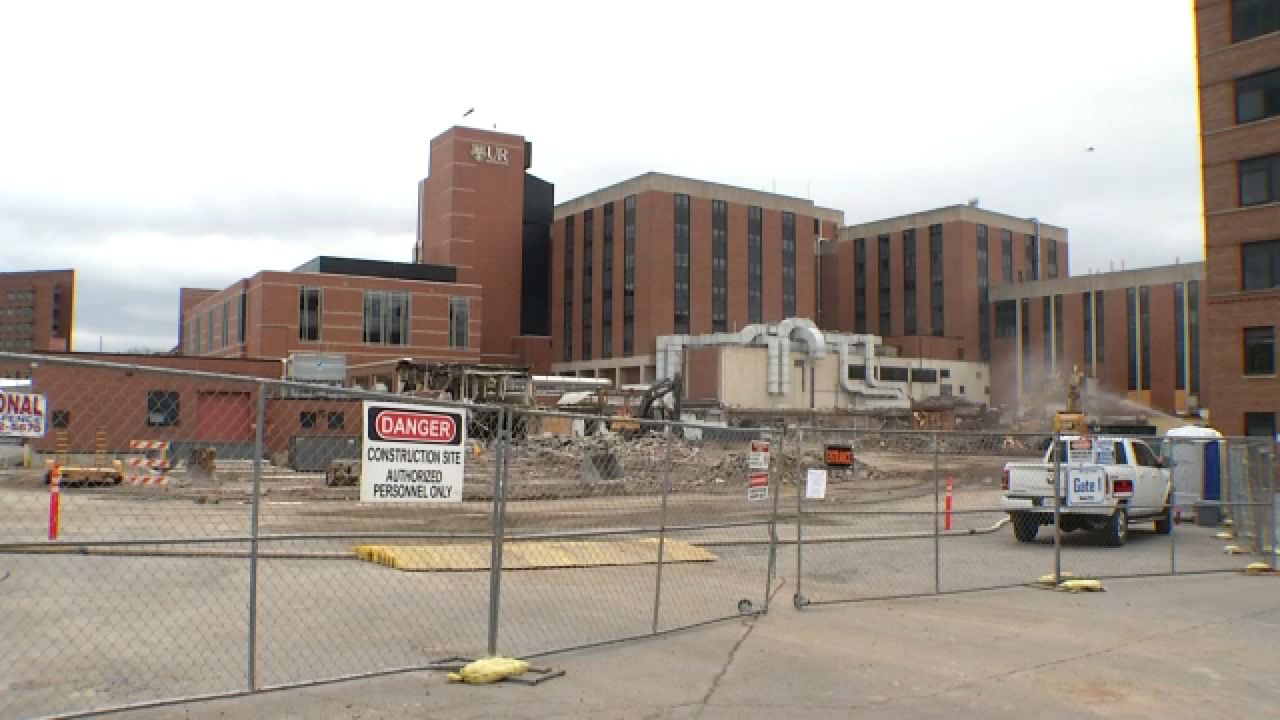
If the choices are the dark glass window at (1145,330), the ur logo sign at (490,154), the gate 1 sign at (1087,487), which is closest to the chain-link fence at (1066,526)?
the gate 1 sign at (1087,487)

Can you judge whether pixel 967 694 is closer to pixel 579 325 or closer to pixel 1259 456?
pixel 1259 456

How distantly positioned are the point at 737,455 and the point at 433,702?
34.0 ft

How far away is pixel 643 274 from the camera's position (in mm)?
87562

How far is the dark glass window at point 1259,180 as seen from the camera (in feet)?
124

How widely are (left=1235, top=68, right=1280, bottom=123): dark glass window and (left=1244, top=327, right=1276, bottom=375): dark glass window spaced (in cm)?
815

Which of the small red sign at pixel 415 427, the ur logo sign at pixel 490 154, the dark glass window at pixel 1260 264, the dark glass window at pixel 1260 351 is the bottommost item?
the small red sign at pixel 415 427

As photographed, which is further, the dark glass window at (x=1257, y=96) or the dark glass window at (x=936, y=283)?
the dark glass window at (x=936, y=283)

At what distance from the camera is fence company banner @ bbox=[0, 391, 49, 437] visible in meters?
5.12

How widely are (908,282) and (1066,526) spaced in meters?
91.0

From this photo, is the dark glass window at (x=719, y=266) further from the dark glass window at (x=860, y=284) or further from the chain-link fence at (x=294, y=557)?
the chain-link fence at (x=294, y=557)

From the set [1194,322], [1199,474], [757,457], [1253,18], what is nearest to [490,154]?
[1194,322]

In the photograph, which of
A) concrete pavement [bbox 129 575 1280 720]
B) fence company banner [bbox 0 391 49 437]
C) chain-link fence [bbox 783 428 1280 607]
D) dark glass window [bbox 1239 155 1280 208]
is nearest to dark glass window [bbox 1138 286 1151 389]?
dark glass window [bbox 1239 155 1280 208]

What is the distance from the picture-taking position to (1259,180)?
126 feet

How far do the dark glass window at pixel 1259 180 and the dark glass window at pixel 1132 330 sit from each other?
52.7 metres
